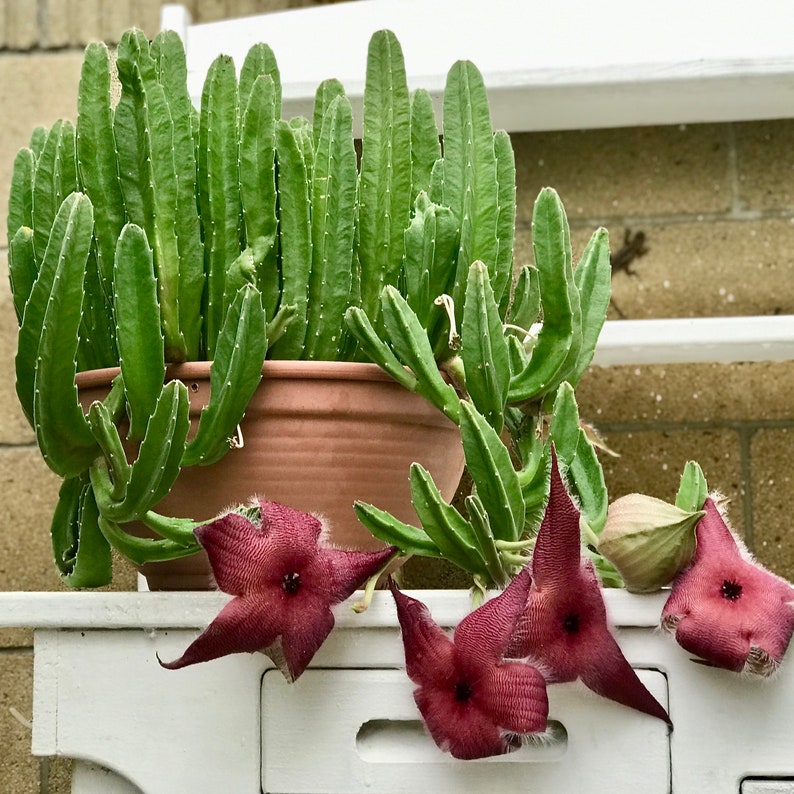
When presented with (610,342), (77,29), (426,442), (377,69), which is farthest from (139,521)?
(77,29)

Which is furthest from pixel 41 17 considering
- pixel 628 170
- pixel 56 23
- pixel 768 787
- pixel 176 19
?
pixel 768 787

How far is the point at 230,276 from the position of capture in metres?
0.66

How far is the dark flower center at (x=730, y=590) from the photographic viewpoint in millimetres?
557

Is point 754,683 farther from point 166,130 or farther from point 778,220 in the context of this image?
point 778,220

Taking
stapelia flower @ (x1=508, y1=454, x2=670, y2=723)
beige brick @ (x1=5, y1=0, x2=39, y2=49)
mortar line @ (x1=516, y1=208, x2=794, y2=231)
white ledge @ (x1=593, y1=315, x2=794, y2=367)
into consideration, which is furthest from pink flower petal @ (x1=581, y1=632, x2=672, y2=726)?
beige brick @ (x1=5, y1=0, x2=39, y2=49)

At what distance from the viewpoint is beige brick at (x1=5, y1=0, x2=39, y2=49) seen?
1352mm

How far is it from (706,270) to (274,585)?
2.72ft

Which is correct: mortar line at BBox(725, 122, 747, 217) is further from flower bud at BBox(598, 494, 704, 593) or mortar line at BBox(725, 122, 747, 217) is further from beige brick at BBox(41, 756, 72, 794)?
beige brick at BBox(41, 756, 72, 794)

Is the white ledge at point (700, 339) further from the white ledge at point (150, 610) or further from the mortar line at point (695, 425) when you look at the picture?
the white ledge at point (150, 610)

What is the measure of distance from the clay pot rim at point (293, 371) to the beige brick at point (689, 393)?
56cm

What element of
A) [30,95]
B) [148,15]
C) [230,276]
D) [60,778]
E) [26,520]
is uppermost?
[148,15]

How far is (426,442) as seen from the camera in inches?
27.4

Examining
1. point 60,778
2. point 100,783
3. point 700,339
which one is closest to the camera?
point 100,783

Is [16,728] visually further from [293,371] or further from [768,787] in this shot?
[768,787]
